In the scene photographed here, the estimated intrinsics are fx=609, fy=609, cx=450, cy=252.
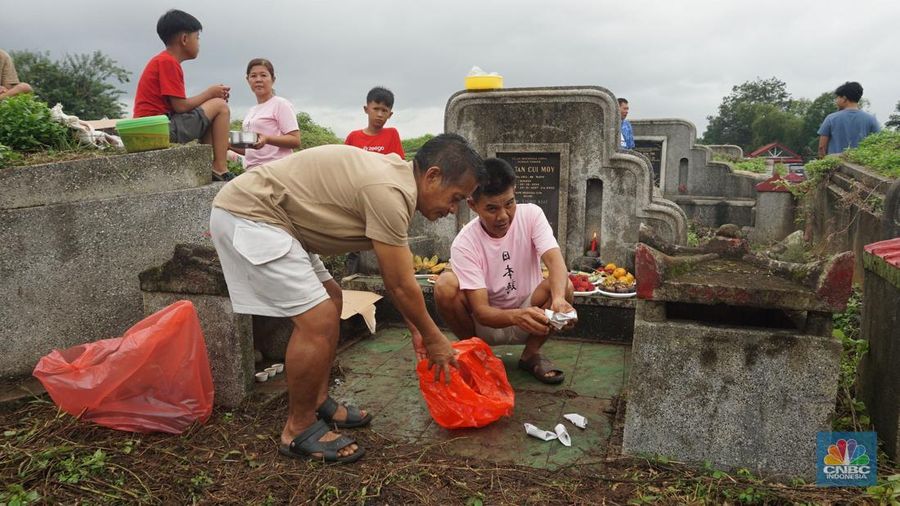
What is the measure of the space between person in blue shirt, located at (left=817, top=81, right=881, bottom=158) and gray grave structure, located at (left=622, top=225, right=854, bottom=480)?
25.1ft

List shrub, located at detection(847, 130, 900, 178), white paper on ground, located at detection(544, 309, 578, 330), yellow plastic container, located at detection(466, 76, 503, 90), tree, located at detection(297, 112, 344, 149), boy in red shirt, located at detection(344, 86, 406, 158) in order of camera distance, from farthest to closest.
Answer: tree, located at detection(297, 112, 344, 149) < shrub, located at detection(847, 130, 900, 178) < yellow plastic container, located at detection(466, 76, 503, 90) < boy in red shirt, located at detection(344, 86, 406, 158) < white paper on ground, located at detection(544, 309, 578, 330)

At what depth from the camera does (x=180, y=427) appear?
309 centimetres

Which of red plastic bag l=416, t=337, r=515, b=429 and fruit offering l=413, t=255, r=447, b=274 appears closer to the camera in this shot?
red plastic bag l=416, t=337, r=515, b=429

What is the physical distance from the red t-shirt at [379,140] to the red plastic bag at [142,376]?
9.25ft

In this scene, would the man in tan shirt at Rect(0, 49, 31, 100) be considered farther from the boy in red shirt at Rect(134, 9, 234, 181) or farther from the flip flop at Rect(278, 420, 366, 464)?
the flip flop at Rect(278, 420, 366, 464)

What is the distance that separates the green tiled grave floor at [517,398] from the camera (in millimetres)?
2980

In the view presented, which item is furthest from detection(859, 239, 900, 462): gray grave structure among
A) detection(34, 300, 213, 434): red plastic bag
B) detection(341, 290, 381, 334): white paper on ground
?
detection(34, 300, 213, 434): red plastic bag

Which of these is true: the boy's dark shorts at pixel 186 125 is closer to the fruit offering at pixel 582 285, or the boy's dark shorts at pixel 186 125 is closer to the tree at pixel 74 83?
the fruit offering at pixel 582 285

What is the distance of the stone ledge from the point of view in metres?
3.56

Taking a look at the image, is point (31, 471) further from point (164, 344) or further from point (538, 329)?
point (538, 329)

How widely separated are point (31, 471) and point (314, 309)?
1432mm

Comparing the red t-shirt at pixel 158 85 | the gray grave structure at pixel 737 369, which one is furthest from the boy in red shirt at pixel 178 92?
the gray grave structure at pixel 737 369

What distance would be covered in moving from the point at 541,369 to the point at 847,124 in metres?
7.77

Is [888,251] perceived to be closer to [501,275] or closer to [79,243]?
[501,275]
